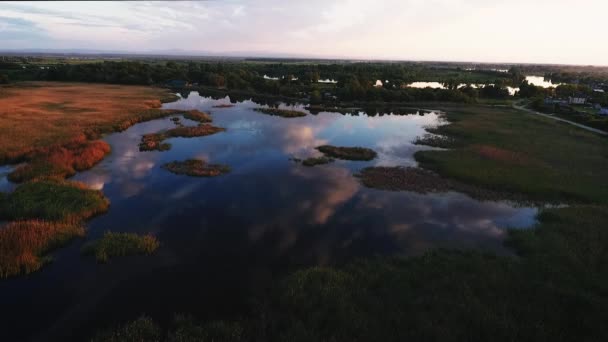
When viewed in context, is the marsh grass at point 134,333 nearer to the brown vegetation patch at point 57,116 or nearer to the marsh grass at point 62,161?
the marsh grass at point 62,161

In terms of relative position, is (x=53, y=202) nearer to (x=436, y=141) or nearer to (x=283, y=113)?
(x=436, y=141)

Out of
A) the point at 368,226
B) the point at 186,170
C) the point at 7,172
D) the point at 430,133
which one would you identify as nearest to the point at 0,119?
the point at 7,172

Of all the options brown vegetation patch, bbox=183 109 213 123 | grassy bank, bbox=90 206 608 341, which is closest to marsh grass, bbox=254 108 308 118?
brown vegetation patch, bbox=183 109 213 123

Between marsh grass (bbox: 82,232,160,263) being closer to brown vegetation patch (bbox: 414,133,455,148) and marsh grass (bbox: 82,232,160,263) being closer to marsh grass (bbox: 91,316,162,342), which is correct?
marsh grass (bbox: 91,316,162,342)

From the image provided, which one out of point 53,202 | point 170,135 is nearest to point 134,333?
point 53,202

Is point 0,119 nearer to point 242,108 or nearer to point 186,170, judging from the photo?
point 186,170

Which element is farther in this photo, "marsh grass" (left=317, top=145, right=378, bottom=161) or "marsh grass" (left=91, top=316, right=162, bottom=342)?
"marsh grass" (left=317, top=145, right=378, bottom=161)
